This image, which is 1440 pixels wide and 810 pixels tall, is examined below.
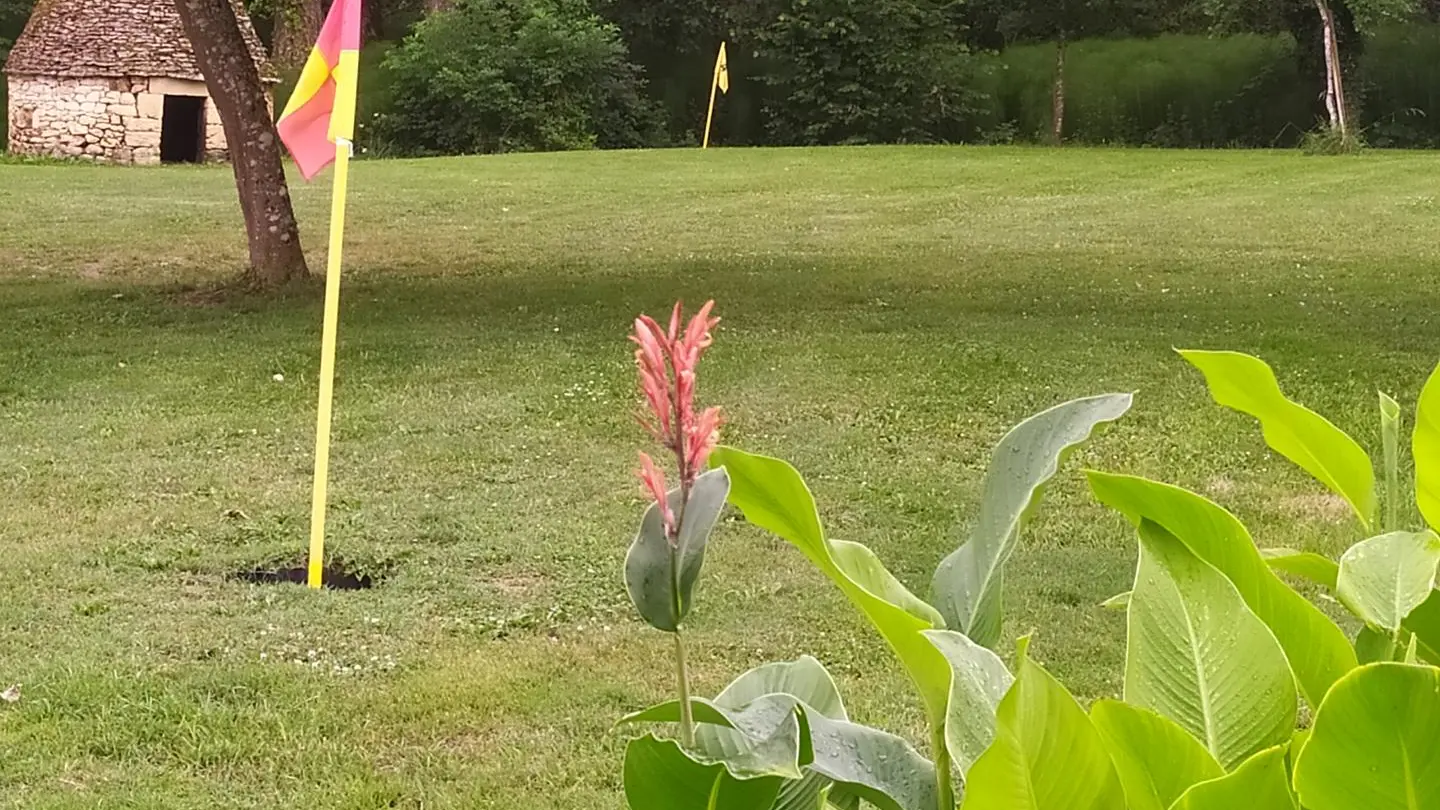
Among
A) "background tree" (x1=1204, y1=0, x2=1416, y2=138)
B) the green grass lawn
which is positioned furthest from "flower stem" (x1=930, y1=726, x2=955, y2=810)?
"background tree" (x1=1204, y1=0, x2=1416, y2=138)

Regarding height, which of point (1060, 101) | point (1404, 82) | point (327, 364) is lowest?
point (327, 364)

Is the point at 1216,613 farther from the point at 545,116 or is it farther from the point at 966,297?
the point at 545,116

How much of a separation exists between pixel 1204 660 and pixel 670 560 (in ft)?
1.03

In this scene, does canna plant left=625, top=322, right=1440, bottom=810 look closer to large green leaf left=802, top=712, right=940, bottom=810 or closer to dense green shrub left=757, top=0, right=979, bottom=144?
large green leaf left=802, top=712, right=940, bottom=810

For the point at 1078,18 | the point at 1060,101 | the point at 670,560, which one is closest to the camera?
the point at 670,560

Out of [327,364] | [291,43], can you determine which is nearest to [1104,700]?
[327,364]

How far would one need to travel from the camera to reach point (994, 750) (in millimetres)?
680

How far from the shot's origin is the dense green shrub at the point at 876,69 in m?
27.9

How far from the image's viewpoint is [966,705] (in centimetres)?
80

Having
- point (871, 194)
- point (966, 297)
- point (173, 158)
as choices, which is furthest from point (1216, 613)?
point (173, 158)

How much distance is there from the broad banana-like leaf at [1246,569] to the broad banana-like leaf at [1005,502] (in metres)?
0.06

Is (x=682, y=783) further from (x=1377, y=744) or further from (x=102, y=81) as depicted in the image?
(x=102, y=81)

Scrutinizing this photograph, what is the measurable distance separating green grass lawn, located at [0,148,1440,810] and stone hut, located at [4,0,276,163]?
10149 mm

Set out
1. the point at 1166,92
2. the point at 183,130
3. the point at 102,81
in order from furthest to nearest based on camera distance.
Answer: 1. the point at 1166,92
2. the point at 183,130
3. the point at 102,81
